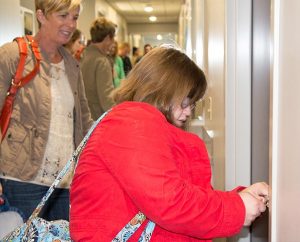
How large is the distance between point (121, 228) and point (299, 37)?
53 cm

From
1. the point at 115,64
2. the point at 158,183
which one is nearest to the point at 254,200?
the point at 158,183

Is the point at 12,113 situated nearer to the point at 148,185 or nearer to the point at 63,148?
the point at 63,148

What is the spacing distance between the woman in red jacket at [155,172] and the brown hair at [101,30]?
2199 millimetres

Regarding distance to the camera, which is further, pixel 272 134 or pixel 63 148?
pixel 63 148

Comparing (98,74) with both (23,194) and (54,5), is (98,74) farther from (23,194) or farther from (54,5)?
(23,194)

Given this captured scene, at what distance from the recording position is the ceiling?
28.4ft

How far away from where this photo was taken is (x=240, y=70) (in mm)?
1322

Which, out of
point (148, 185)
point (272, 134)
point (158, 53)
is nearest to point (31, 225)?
point (148, 185)

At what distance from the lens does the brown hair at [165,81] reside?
38.6 inches

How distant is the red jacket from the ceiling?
6.74 m

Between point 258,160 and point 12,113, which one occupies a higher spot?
point 12,113

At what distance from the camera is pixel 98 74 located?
3.04 m

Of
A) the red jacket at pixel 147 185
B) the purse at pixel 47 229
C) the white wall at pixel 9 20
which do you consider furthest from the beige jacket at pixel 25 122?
the white wall at pixel 9 20

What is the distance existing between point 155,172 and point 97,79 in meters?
2.27
